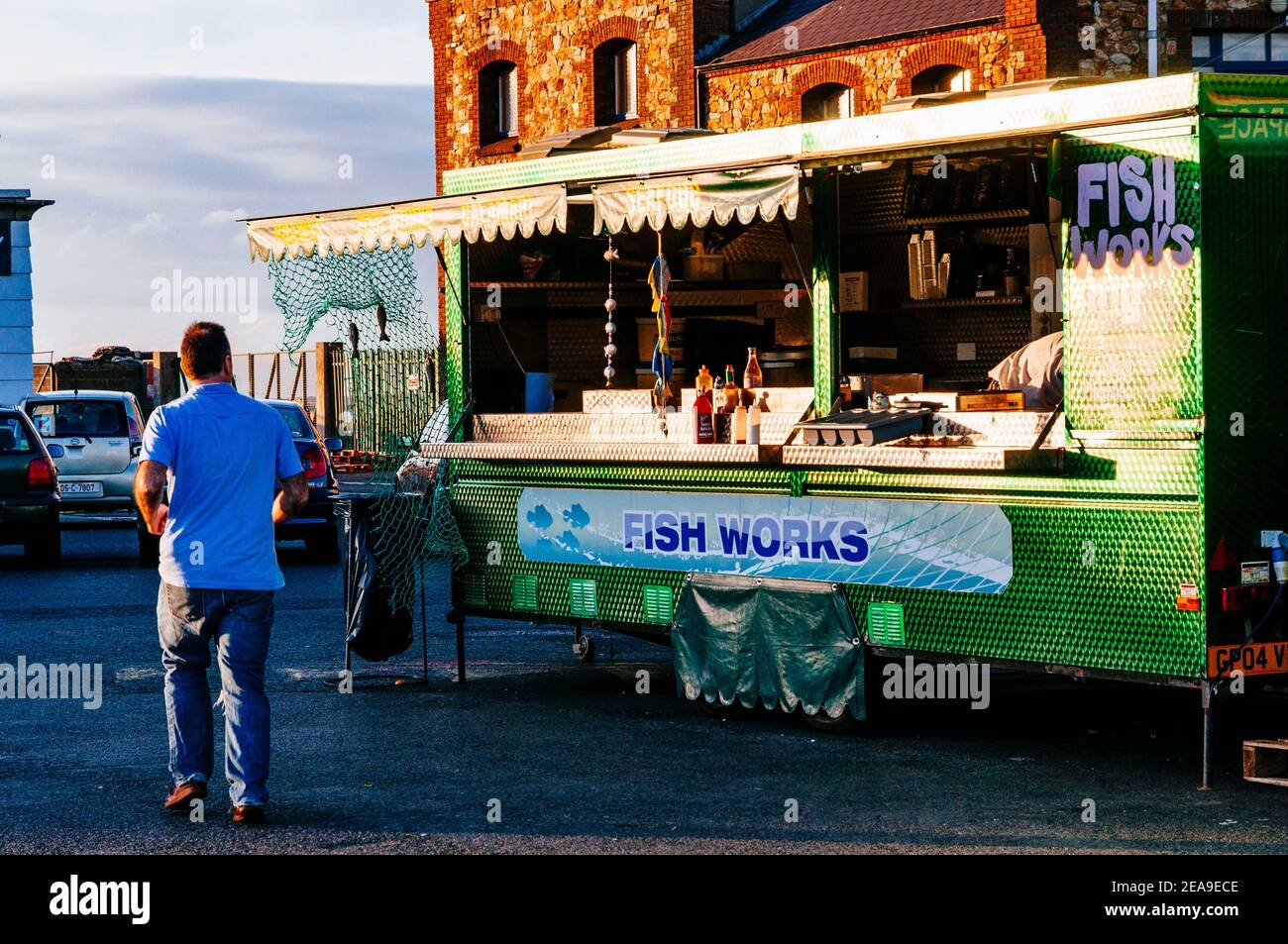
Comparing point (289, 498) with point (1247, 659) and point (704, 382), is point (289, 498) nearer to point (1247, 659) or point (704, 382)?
point (704, 382)

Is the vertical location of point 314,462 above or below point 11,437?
below

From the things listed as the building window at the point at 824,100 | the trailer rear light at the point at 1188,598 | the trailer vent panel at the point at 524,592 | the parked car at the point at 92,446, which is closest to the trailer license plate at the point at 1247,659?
the trailer rear light at the point at 1188,598

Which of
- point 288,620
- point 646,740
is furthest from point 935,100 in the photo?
point 288,620

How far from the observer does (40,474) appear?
18.5 meters

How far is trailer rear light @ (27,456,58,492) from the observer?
60.3 feet

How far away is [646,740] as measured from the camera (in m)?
9.06

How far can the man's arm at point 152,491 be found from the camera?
24.0ft

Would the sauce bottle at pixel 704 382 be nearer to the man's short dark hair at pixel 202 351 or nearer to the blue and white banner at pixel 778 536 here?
the blue and white banner at pixel 778 536

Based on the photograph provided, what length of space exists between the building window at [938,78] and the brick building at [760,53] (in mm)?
24

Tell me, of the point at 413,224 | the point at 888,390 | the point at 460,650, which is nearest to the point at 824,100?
the point at 413,224

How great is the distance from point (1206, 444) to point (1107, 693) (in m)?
2.86

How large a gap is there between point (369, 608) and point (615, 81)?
25.0 m

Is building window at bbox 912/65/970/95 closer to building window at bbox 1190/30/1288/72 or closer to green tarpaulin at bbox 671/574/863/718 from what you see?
building window at bbox 1190/30/1288/72

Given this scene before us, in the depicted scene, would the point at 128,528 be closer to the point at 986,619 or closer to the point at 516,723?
the point at 516,723
